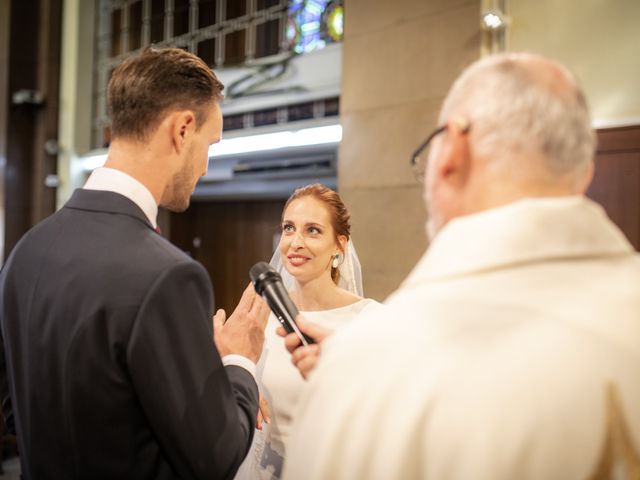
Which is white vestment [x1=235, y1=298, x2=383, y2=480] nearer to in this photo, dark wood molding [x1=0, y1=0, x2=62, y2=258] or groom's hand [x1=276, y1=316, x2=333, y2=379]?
groom's hand [x1=276, y1=316, x2=333, y2=379]

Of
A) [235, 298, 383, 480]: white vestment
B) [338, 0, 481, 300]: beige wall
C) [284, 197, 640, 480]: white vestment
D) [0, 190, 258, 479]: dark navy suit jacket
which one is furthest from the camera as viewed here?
[338, 0, 481, 300]: beige wall

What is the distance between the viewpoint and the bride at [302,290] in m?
1.90

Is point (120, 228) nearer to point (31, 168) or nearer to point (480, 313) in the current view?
point (480, 313)

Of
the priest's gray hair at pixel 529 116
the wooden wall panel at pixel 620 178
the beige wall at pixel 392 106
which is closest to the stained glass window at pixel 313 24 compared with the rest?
the beige wall at pixel 392 106

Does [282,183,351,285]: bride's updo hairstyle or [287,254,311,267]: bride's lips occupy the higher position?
[282,183,351,285]: bride's updo hairstyle

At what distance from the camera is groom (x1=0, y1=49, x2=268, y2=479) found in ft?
2.96

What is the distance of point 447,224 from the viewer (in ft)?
2.42

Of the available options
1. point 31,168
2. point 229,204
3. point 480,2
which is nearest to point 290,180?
point 229,204

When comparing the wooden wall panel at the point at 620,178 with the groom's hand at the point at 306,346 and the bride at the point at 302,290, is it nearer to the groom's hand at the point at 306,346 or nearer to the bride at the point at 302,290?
the bride at the point at 302,290

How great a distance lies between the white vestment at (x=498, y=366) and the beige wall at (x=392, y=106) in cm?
226

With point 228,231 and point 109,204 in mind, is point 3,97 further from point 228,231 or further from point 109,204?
point 109,204

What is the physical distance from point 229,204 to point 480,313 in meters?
4.79

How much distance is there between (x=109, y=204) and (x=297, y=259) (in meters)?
1.06

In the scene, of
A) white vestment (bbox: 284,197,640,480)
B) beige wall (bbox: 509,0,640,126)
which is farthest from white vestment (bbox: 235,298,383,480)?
beige wall (bbox: 509,0,640,126)
